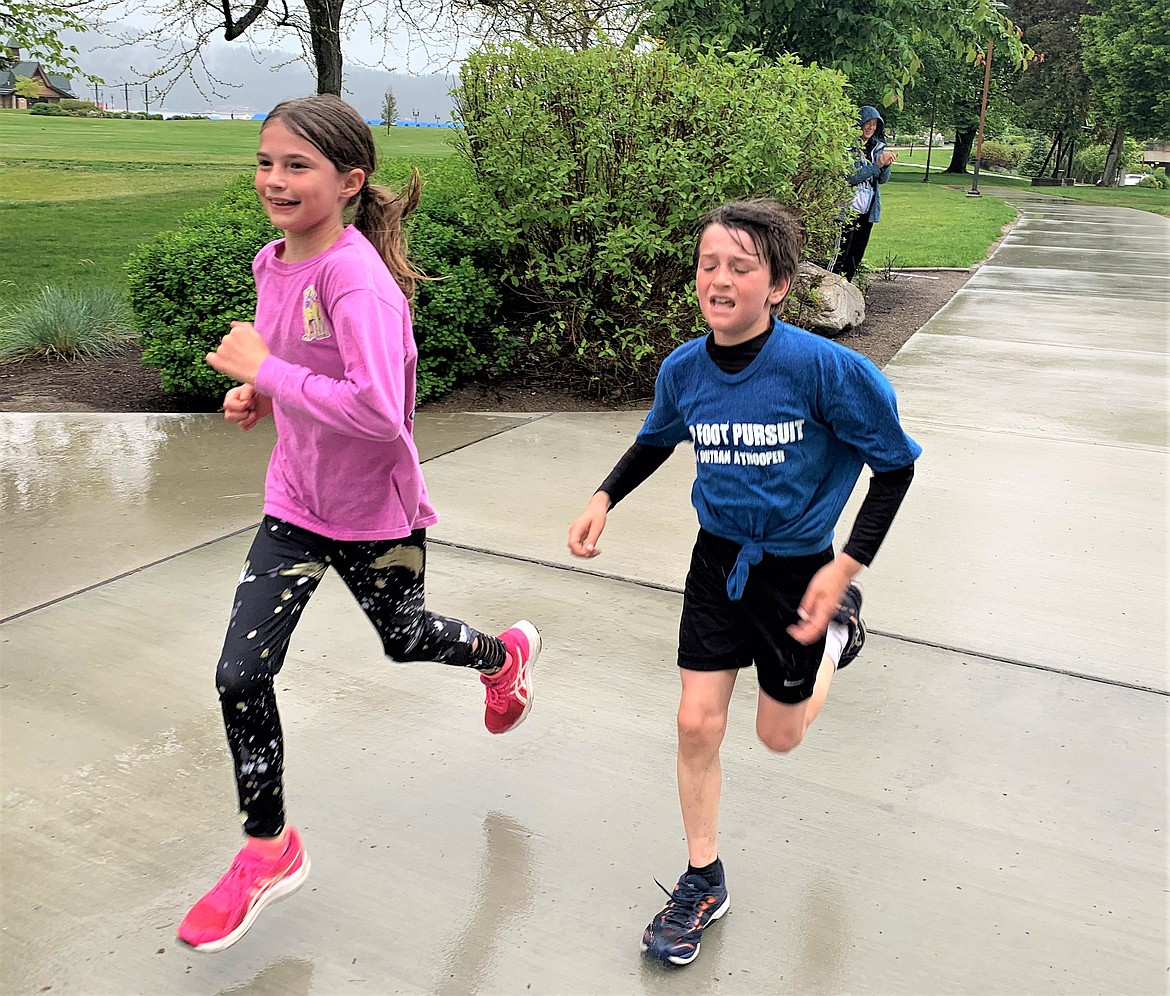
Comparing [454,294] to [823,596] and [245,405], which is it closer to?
[245,405]

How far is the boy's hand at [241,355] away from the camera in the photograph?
2262mm

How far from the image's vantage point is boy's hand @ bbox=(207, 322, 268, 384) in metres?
2.26

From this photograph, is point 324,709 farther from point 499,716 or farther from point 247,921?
point 247,921

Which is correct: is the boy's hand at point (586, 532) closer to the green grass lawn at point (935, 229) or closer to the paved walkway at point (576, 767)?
the paved walkway at point (576, 767)

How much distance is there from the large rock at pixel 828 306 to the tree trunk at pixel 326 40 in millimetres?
5227

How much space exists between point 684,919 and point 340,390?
128cm

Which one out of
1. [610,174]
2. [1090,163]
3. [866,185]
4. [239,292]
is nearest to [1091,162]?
[1090,163]

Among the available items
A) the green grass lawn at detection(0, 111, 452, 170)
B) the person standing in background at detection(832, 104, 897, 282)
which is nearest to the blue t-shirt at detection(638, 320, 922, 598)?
the person standing in background at detection(832, 104, 897, 282)

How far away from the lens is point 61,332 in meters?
8.16

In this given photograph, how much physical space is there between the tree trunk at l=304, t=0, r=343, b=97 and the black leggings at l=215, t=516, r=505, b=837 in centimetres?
946

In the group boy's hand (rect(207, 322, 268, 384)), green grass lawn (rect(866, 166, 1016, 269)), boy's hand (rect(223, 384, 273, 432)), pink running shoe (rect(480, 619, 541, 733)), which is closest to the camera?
boy's hand (rect(207, 322, 268, 384))

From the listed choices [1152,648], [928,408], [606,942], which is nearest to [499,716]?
[606,942]

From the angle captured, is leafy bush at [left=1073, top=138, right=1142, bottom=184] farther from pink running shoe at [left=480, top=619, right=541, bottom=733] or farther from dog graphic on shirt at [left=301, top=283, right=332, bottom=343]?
dog graphic on shirt at [left=301, top=283, right=332, bottom=343]

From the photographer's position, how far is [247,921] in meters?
2.34
